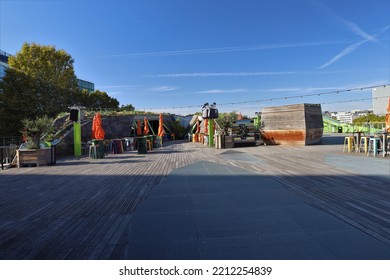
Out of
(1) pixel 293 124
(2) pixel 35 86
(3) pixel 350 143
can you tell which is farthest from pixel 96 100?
(3) pixel 350 143

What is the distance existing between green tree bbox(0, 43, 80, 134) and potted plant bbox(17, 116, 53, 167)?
1311cm

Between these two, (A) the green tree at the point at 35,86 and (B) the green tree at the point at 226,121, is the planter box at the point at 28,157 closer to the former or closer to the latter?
(B) the green tree at the point at 226,121

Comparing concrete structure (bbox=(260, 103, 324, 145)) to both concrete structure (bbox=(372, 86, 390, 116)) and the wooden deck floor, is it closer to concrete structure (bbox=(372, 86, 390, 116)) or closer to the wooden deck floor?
concrete structure (bbox=(372, 86, 390, 116))

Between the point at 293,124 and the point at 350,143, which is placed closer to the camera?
the point at 350,143

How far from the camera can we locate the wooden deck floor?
2564 millimetres

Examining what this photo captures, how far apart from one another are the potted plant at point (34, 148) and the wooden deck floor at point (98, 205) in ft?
6.61

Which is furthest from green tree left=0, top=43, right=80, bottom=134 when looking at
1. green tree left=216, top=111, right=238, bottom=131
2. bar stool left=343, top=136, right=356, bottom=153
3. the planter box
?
bar stool left=343, top=136, right=356, bottom=153

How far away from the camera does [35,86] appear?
20.8 meters

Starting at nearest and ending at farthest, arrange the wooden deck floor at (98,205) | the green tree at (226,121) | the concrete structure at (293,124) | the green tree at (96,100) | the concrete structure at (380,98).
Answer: the wooden deck floor at (98,205)
the concrete structure at (293,124)
the green tree at (226,121)
the concrete structure at (380,98)
the green tree at (96,100)

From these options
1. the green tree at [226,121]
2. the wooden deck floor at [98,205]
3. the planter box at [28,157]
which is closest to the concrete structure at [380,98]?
the green tree at [226,121]

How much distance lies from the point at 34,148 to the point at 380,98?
2245 centimetres

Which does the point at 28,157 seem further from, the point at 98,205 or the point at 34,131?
the point at 98,205

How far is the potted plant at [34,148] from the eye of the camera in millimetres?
8570
